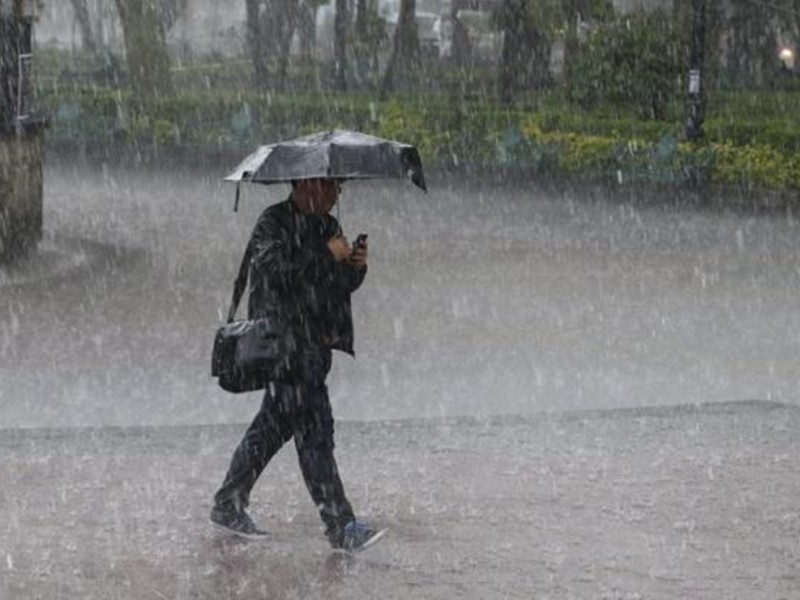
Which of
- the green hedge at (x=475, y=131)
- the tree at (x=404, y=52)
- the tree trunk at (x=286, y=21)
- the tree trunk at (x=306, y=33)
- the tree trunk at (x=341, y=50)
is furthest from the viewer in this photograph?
the tree trunk at (x=306, y=33)

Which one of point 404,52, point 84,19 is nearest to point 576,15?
point 404,52

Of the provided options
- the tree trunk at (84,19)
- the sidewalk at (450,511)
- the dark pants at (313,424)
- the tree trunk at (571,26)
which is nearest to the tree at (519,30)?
the tree trunk at (571,26)

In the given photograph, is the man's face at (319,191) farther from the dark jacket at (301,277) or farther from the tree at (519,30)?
the tree at (519,30)

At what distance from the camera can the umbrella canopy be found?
714cm

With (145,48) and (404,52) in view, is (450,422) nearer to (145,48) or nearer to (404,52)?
(145,48)

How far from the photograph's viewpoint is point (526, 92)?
3906 centimetres

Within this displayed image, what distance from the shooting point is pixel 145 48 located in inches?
1460

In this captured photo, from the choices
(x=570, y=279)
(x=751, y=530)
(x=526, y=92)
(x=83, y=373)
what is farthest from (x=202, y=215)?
(x=526, y=92)

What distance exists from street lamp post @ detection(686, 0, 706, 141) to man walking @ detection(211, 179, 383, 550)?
1993 centimetres

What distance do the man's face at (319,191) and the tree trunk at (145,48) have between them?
2966 cm

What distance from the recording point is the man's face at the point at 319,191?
7.31 m

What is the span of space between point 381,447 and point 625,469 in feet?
4.43

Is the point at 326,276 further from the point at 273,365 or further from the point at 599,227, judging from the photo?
the point at 599,227

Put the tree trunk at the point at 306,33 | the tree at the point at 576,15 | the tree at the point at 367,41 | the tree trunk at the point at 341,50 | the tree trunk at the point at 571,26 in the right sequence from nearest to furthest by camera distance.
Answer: the tree at the point at 576,15 < the tree trunk at the point at 571,26 < the tree trunk at the point at 341,50 < the tree at the point at 367,41 < the tree trunk at the point at 306,33
